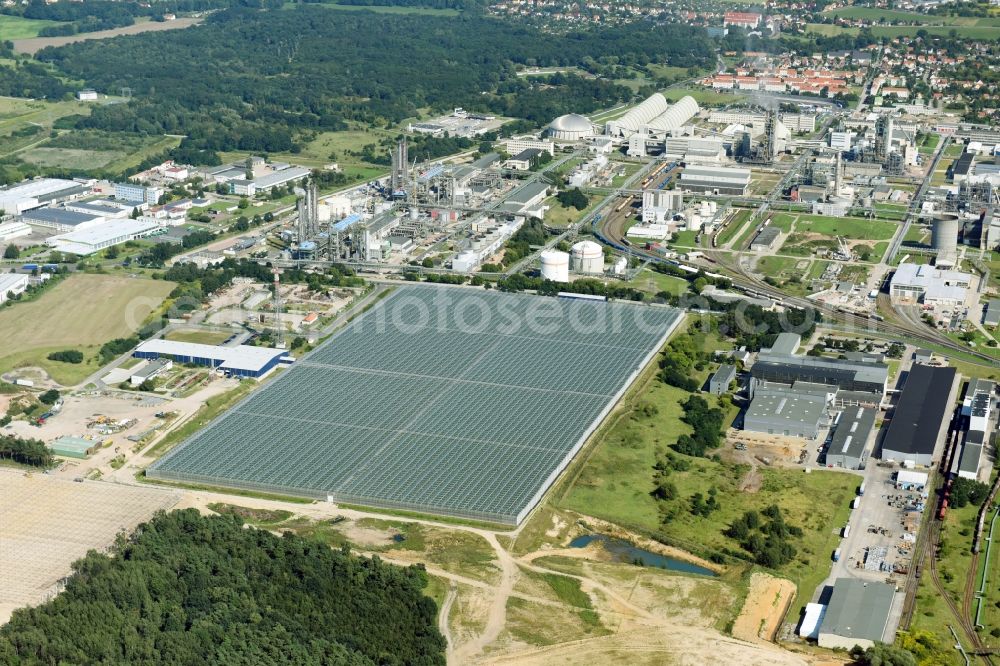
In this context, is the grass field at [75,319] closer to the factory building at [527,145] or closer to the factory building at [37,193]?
the factory building at [37,193]

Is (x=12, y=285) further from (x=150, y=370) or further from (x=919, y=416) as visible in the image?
(x=919, y=416)

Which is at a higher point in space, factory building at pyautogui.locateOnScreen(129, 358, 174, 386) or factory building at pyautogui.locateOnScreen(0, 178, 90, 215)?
factory building at pyautogui.locateOnScreen(0, 178, 90, 215)

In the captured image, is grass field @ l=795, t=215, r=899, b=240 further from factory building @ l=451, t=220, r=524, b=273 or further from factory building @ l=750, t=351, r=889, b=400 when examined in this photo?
factory building @ l=750, t=351, r=889, b=400

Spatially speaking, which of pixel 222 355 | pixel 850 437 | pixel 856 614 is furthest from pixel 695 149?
pixel 856 614

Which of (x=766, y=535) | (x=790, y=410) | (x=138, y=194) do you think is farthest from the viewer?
(x=138, y=194)

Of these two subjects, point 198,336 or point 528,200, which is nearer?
point 198,336

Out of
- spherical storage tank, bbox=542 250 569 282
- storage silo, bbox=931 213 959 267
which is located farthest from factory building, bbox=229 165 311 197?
storage silo, bbox=931 213 959 267

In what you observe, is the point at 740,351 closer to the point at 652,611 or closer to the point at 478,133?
the point at 652,611
